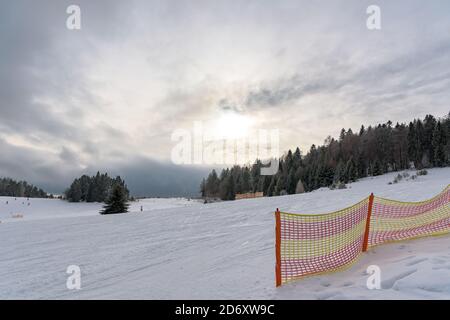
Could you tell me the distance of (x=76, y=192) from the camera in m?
95.0

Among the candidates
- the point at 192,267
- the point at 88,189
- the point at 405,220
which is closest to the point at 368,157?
the point at 405,220

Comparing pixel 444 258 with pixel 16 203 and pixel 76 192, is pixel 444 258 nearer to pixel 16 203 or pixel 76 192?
pixel 16 203

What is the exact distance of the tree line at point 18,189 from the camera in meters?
129

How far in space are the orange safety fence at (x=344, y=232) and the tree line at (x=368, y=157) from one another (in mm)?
50872

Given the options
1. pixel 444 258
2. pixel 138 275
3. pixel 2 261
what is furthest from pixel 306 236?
pixel 2 261

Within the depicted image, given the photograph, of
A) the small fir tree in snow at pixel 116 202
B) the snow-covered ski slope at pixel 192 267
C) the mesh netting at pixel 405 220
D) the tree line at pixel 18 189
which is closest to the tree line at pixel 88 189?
the tree line at pixel 18 189

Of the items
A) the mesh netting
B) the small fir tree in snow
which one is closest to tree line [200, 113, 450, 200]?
the small fir tree in snow

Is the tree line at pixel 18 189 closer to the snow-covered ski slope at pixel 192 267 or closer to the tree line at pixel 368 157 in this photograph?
the tree line at pixel 368 157

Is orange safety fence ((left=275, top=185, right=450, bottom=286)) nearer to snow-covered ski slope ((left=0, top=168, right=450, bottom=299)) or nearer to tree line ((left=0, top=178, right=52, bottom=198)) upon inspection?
snow-covered ski slope ((left=0, top=168, right=450, bottom=299))

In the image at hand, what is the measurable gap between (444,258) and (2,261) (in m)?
11.2

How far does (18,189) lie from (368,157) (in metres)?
144

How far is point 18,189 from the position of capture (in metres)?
132

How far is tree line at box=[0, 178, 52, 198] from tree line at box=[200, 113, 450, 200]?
11245 cm

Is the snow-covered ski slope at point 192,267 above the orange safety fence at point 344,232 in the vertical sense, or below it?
below
